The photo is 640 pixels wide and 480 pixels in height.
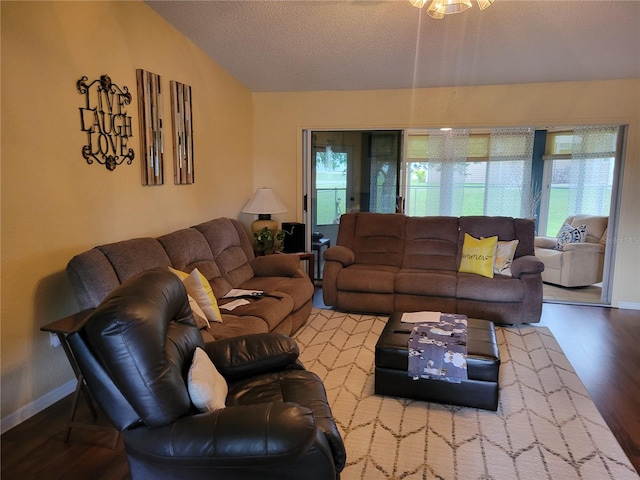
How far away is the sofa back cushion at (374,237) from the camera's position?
Result: 460 cm

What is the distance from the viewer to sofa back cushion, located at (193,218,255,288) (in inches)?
141

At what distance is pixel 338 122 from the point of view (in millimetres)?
5148

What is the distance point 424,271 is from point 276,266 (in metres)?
1.49

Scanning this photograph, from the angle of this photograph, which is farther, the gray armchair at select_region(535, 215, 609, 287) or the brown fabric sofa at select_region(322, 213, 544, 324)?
the gray armchair at select_region(535, 215, 609, 287)

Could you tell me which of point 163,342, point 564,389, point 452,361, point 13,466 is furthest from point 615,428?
point 13,466

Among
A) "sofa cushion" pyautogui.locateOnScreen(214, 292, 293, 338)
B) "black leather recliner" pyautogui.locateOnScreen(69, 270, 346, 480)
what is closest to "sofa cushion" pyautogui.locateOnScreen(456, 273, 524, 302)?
"sofa cushion" pyautogui.locateOnScreen(214, 292, 293, 338)

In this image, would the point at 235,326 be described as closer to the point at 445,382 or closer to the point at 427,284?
the point at 445,382

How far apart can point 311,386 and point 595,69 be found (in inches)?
165

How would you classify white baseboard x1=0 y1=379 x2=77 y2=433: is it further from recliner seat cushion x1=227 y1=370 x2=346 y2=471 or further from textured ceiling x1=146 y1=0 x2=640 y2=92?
textured ceiling x1=146 y1=0 x2=640 y2=92

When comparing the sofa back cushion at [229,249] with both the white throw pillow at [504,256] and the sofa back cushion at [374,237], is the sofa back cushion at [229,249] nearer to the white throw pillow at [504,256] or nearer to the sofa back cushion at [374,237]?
the sofa back cushion at [374,237]

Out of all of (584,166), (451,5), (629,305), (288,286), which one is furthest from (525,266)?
(584,166)

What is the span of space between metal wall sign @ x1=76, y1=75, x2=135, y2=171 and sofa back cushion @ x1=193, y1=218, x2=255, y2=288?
2.89 feet

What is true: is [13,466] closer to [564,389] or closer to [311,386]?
[311,386]

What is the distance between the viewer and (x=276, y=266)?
398 cm
